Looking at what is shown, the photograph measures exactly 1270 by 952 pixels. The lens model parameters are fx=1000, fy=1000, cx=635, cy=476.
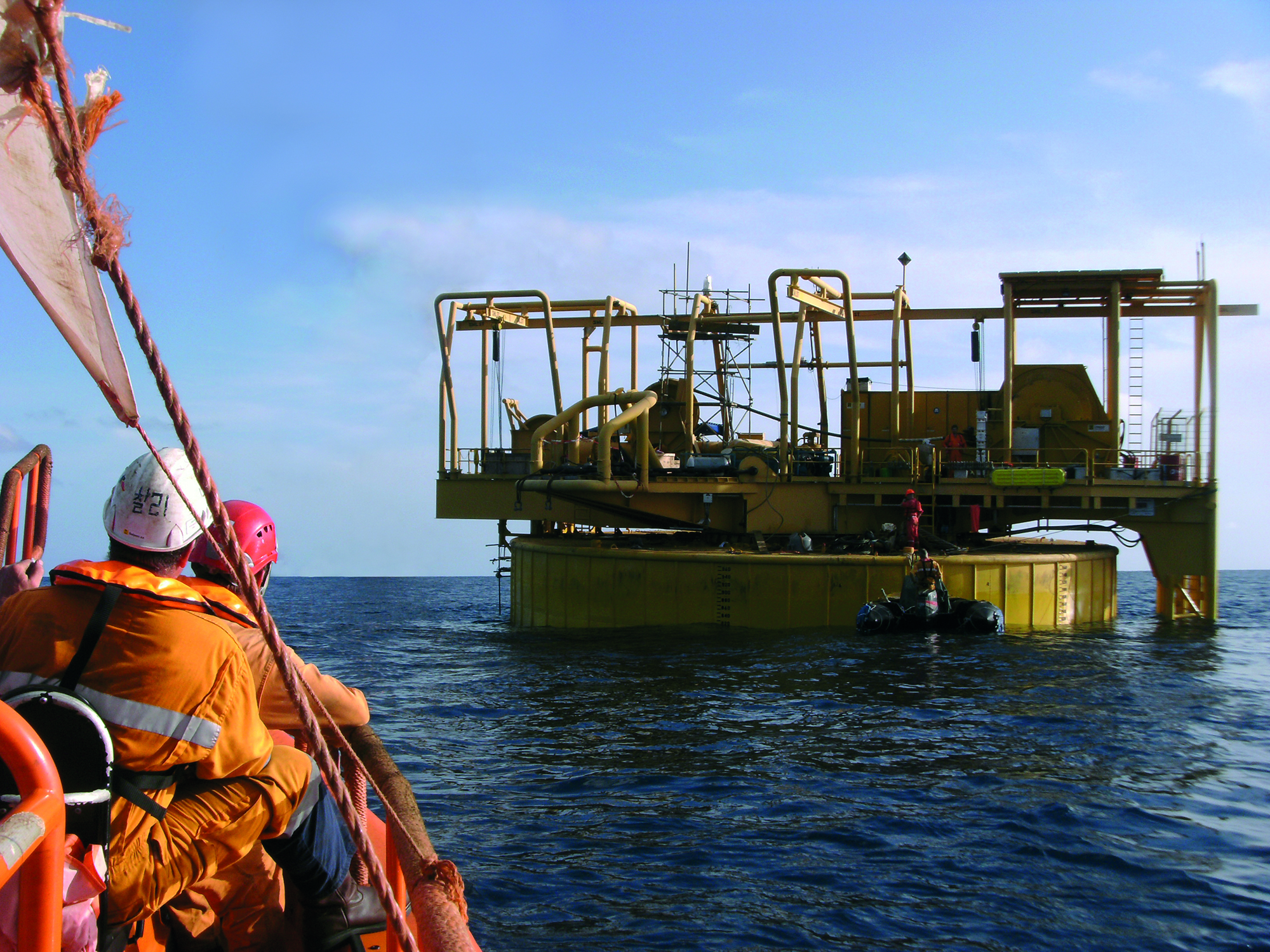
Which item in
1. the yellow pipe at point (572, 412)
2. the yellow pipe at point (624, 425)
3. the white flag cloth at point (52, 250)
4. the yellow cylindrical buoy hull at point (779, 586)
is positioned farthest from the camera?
the yellow pipe at point (572, 412)

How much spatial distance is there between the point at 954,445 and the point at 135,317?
25.6 m

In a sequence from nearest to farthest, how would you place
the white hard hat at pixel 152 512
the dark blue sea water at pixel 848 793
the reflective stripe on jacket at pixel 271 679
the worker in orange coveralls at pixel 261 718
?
1. the white hard hat at pixel 152 512
2. the reflective stripe on jacket at pixel 271 679
3. the worker in orange coveralls at pixel 261 718
4. the dark blue sea water at pixel 848 793

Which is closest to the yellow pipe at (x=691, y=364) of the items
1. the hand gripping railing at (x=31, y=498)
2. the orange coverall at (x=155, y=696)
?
the hand gripping railing at (x=31, y=498)

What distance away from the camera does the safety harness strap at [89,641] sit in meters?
2.87

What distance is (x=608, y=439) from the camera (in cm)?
2422

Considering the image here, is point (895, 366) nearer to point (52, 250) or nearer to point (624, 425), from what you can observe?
point (624, 425)

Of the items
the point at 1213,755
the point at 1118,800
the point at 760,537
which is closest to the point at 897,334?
the point at 760,537

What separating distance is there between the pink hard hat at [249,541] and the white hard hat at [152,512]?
3.95ft

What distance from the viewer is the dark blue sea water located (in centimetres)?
759

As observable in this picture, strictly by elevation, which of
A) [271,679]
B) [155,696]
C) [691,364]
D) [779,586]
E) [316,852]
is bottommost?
[779,586]

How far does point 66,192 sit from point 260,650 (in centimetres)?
183

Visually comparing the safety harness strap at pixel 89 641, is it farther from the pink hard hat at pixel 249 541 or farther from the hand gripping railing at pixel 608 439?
the hand gripping railing at pixel 608 439

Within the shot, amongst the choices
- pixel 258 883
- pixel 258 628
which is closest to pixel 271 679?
pixel 258 628

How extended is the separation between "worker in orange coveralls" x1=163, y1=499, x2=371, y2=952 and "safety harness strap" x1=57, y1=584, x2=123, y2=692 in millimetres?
539
